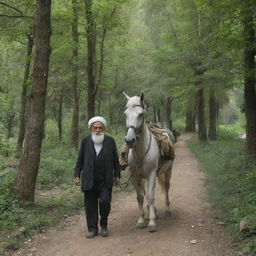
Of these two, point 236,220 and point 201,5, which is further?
point 201,5

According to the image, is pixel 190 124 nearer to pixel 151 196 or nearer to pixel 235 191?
pixel 235 191

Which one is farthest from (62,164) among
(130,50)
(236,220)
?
(130,50)

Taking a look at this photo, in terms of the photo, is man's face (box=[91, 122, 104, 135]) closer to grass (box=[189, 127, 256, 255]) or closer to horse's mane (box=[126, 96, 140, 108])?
horse's mane (box=[126, 96, 140, 108])

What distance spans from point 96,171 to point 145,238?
1473 mm

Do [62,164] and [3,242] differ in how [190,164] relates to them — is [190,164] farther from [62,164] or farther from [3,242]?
[3,242]

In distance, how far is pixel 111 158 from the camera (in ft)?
21.0

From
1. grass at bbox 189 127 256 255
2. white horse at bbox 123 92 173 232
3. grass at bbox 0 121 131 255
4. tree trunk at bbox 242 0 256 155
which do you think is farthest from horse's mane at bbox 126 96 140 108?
tree trunk at bbox 242 0 256 155

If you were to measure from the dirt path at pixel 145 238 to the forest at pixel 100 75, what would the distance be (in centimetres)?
34

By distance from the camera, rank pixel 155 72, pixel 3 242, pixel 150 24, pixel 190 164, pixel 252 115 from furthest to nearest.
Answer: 1. pixel 150 24
2. pixel 155 72
3. pixel 190 164
4. pixel 252 115
5. pixel 3 242

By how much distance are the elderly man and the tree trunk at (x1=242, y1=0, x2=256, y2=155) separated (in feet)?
18.7

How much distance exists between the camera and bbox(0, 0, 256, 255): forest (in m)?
7.80

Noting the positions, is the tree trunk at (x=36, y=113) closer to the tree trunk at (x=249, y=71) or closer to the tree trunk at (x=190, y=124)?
the tree trunk at (x=249, y=71)

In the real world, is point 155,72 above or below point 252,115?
above

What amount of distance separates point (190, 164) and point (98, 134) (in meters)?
10.1
